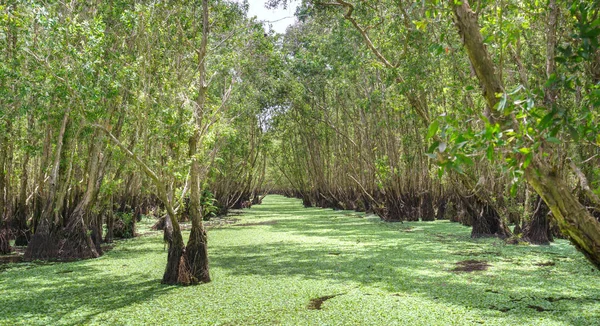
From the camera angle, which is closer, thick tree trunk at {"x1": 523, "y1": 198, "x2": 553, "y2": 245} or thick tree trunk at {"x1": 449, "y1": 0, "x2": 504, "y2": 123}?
thick tree trunk at {"x1": 449, "y1": 0, "x2": 504, "y2": 123}

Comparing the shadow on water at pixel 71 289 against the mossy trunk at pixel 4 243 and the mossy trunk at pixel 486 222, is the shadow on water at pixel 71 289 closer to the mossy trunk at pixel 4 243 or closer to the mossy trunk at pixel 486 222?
the mossy trunk at pixel 4 243

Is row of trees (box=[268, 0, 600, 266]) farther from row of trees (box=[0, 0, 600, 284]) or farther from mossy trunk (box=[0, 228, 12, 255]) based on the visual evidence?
mossy trunk (box=[0, 228, 12, 255])

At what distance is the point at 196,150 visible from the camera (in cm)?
635

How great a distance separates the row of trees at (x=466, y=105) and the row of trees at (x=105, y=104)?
234 centimetres

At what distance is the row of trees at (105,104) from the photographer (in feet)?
19.0

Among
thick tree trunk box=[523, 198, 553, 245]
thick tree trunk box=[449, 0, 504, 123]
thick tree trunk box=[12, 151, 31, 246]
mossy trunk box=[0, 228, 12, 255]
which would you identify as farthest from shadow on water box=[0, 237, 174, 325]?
thick tree trunk box=[523, 198, 553, 245]

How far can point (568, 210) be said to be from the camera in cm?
234

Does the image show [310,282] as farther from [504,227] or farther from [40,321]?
[504,227]

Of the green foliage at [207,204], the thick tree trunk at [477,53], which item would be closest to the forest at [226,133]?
the thick tree trunk at [477,53]

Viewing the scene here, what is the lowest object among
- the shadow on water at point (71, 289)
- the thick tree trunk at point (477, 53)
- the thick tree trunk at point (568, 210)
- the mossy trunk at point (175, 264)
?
the shadow on water at point (71, 289)

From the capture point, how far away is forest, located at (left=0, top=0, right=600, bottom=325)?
7.81 feet

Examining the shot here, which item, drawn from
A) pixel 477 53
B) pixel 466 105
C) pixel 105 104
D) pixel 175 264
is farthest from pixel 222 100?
pixel 477 53

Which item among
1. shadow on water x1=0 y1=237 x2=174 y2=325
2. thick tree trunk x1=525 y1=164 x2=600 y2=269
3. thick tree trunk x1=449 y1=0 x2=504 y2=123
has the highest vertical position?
thick tree trunk x1=449 y1=0 x2=504 y2=123

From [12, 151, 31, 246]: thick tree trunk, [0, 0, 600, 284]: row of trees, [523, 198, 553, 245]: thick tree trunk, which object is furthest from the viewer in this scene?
[12, 151, 31, 246]: thick tree trunk
